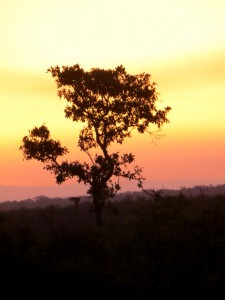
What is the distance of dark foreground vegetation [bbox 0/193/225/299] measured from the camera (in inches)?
936

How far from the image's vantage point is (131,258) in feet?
83.7

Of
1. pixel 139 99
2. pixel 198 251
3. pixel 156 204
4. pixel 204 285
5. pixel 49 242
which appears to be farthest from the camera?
pixel 139 99

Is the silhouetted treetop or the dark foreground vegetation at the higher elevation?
the silhouetted treetop

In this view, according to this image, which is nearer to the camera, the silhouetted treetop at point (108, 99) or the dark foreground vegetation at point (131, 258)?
A: the dark foreground vegetation at point (131, 258)

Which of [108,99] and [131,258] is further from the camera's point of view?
[108,99]

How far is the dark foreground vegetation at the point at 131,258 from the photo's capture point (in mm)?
23766

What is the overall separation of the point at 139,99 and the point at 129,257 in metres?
24.6

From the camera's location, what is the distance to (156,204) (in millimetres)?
30391

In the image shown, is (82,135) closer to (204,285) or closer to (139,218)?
(139,218)

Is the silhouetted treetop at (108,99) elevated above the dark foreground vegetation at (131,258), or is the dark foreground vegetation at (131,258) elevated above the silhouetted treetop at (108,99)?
the silhouetted treetop at (108,99)

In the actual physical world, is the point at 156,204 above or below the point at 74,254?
above

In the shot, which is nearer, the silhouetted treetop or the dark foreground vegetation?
the dark foreground vegetation

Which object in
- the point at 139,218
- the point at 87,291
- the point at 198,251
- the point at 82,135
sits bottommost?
the point at 87,291

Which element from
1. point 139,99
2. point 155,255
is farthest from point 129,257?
point 139,99
